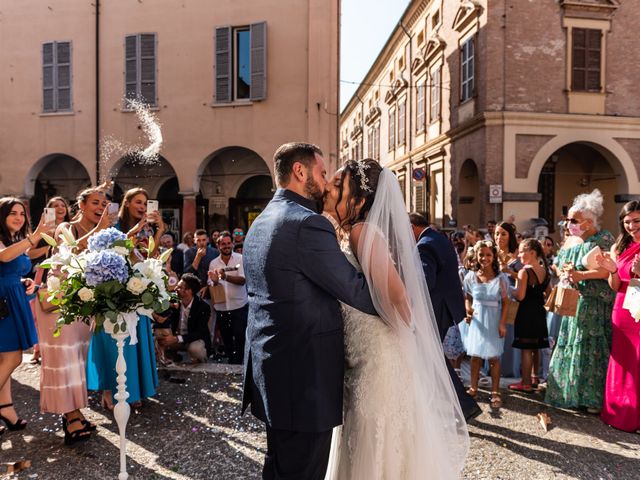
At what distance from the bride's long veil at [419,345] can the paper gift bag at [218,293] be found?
4533 millimetres

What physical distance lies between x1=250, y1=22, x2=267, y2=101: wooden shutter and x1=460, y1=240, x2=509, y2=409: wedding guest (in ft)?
31.4

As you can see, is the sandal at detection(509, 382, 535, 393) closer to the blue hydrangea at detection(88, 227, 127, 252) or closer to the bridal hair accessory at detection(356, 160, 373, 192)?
the bridal hair accessory at detection(356, 160, 373, 192)

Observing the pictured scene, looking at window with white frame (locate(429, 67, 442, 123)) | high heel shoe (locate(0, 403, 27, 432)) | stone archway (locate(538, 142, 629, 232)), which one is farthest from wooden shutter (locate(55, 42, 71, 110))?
stone archway (locate(538, 142, 629, 232))

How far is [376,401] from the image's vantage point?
274cm

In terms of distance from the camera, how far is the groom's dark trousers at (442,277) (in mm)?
4434

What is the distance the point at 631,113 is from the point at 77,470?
61.3ft

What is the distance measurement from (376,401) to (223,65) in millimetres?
12906

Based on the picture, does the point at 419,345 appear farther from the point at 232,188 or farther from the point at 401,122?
the point at 401,122

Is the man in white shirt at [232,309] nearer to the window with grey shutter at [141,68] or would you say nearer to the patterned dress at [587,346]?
the patterned dress at [587,346]

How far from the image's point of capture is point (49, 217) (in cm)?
448

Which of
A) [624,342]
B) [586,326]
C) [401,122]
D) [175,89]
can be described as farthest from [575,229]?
[401,122]

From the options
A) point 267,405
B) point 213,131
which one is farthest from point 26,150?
point 267,405

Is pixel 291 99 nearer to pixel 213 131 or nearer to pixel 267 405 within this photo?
pixel 213 131

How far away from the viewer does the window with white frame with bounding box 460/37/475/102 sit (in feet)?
57.7
